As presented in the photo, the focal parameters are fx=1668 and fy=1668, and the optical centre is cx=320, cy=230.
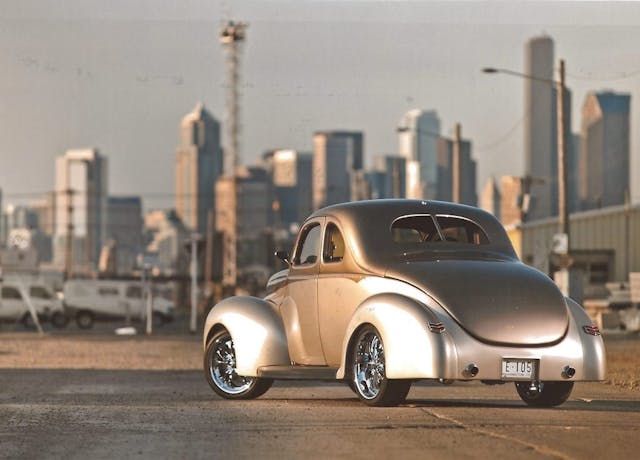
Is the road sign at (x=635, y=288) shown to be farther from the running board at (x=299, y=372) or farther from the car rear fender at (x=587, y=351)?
the car rear fender at (x=587, y=351)

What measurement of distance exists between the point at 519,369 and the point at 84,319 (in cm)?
5592

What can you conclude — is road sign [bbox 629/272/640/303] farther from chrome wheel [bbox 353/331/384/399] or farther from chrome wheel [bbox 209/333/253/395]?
chrome wheel [bbox 353/331/384/399]

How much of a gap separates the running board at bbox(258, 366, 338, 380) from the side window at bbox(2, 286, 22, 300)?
5164 cm

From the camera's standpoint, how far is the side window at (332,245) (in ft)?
52.4

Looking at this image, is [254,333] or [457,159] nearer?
[254,333]

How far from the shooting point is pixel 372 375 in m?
15.0

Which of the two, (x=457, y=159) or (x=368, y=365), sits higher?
(x=457, y=159)

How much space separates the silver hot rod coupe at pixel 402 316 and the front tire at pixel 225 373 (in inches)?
0.4

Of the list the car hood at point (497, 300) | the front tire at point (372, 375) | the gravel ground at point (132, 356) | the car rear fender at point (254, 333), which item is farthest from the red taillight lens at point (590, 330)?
the gravel ground at point (132, 356)

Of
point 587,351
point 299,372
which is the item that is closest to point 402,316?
point 587,351

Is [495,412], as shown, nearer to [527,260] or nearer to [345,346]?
[345,346]

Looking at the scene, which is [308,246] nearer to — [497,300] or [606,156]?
[497,300]

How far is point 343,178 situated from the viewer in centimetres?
19238

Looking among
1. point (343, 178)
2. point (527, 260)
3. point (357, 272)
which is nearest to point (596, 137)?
point (343, 178)
